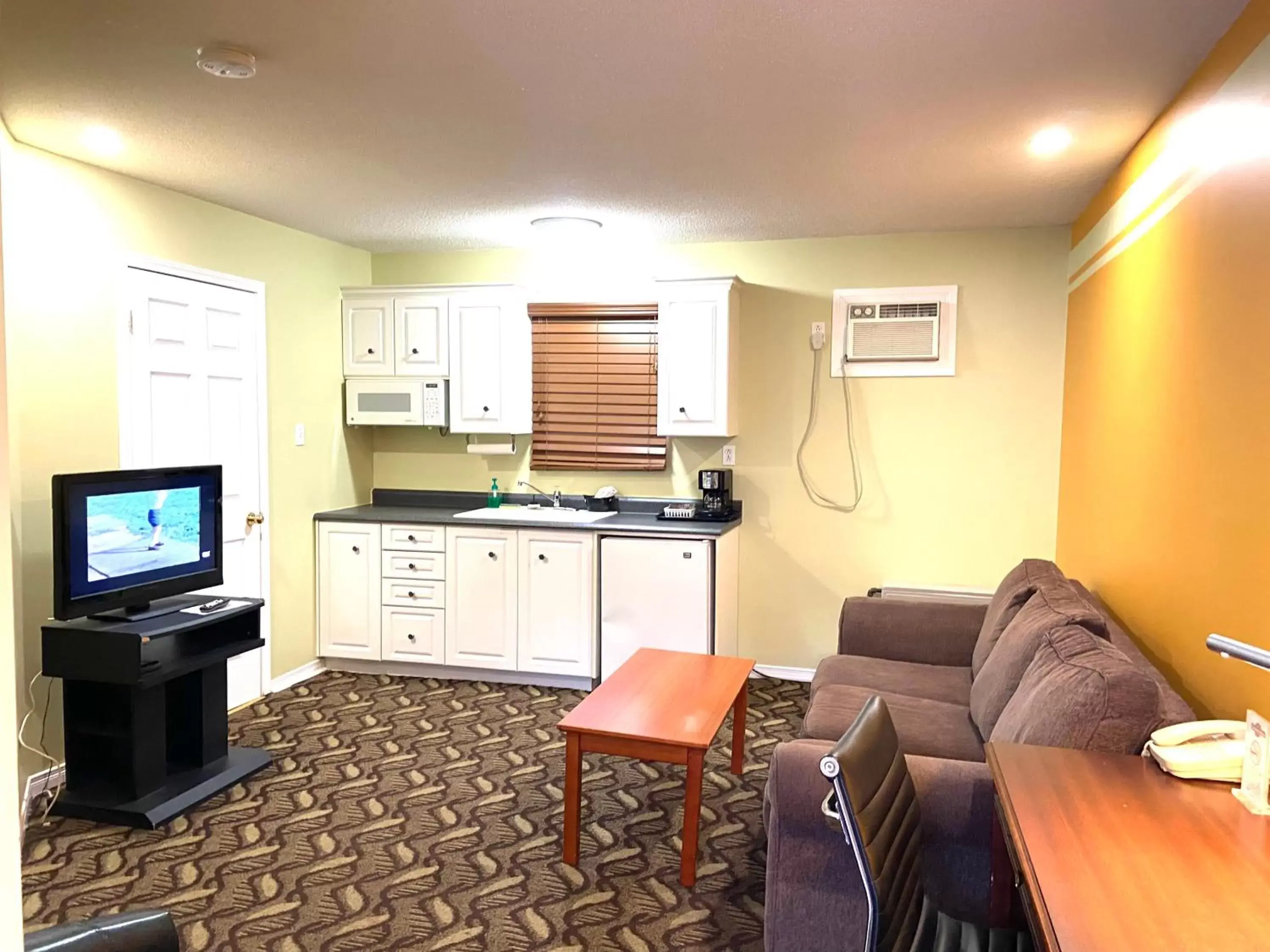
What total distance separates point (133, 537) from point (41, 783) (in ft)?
3.37

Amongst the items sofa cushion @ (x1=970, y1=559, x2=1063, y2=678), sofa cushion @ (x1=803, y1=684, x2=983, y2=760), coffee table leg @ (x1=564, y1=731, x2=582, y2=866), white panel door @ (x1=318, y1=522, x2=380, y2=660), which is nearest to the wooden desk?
sofa cushion @ (x1=803, y1=684, x2=983, y2=760)

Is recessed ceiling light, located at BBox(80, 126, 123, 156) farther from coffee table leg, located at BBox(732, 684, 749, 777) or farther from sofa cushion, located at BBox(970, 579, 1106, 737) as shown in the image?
sofa cushion, located at BBox(970, 579, 1106, 737)

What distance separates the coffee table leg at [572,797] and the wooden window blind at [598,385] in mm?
2475

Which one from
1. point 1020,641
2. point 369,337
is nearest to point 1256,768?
point 1020,641

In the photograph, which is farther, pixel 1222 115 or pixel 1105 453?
pixel 1105 453

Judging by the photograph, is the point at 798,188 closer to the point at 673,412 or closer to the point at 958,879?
the point at 673,412

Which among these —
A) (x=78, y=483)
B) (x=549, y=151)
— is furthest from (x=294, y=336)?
(x=549, y=151)

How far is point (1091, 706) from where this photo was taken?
1.94 m

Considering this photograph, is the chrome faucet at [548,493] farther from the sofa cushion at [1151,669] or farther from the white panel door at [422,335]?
the sofa cushion at [1151,669]

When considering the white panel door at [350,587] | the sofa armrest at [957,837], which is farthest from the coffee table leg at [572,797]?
the white panel door at [350,587]

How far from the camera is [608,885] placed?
2.76 m

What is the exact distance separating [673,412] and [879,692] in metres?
2.11

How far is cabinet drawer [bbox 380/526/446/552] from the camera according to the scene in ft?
15.9

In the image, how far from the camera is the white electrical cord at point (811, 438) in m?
4.86
